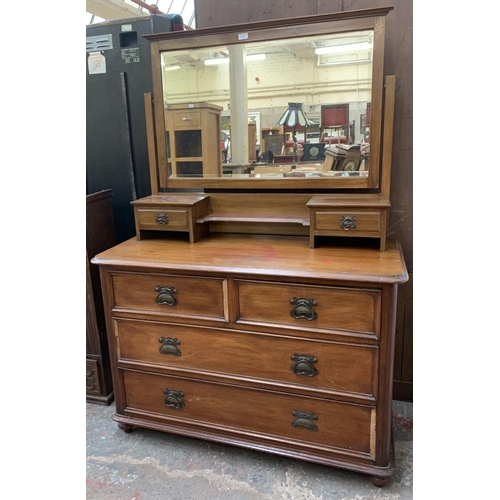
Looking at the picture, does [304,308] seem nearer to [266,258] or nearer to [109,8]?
[266,258]

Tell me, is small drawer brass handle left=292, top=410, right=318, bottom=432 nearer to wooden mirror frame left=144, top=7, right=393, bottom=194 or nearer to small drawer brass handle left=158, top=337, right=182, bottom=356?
small drawer brass handle left=158, top=337, right=182, bottom=356

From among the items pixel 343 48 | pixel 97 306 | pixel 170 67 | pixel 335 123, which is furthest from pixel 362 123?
pixel 97 306

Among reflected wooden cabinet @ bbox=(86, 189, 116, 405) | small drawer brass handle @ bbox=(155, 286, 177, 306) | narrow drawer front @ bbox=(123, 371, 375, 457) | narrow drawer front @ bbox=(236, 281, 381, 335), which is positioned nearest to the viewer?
narrow drawer front @ bbox=(236, 281, 381, 335)

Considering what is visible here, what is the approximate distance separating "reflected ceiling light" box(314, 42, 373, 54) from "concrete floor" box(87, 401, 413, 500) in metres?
1.63

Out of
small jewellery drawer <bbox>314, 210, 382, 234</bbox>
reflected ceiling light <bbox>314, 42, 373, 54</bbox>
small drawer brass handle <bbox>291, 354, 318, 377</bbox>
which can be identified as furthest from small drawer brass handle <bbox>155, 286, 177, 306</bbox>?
reflected ceiling light <bbox>314, 42, 373, 54</bbox>

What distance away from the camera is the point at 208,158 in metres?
1.83

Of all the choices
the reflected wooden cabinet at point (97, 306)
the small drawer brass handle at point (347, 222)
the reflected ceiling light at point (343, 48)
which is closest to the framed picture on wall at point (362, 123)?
the reflected ceiling light at point (343, 48)

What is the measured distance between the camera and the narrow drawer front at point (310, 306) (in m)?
1.33

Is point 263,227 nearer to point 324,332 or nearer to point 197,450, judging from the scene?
point 324,332

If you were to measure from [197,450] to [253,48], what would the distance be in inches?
68.9

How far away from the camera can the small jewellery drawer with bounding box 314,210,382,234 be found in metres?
1.51

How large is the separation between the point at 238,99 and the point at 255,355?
109 centimetres

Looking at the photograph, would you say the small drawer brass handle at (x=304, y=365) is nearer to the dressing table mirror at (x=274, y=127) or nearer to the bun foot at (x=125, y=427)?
the dressing table mirror at (x=274, y=127)

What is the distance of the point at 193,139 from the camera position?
1836mm
